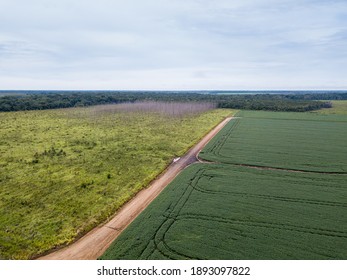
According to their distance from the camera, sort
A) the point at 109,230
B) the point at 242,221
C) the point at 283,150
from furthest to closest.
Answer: the point at 283,150, the point at 242,221, the point at 109,230

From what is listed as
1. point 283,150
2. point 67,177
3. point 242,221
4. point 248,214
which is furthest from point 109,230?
point 283,150

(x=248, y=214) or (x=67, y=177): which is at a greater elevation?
(x=67, y=177)

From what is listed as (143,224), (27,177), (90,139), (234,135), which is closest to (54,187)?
(27,177)

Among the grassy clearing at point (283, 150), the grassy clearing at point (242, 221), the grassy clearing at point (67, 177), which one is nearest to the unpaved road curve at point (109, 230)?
the grassy clearing at point (67, 177)

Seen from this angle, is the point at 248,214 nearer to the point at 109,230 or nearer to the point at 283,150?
the point at 109,230

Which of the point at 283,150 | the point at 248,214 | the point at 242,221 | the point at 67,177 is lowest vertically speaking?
the point at 242,221

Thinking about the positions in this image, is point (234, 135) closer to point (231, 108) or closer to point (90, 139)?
point (90, 139)

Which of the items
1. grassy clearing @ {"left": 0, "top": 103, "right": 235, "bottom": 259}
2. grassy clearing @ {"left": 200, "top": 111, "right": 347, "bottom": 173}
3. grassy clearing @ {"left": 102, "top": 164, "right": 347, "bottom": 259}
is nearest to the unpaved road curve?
grassy clearing @ {"left": 0, "top": 103, "right": 235, "bottom": 259}
